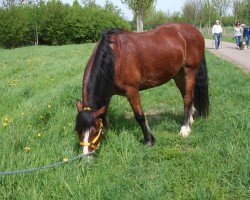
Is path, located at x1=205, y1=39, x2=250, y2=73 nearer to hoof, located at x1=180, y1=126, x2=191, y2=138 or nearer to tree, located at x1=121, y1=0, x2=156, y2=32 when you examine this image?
hoof, located at x1=180, y1=126, x2=191, y2=138

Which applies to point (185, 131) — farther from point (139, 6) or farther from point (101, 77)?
point (139, 6)

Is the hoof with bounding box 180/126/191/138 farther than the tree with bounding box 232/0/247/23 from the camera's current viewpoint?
No

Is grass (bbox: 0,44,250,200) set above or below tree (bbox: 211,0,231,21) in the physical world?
below

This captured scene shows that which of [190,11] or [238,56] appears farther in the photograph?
[190,11]

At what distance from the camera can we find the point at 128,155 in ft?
14.6

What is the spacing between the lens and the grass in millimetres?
3584

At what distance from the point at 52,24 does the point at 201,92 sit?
90.4ft

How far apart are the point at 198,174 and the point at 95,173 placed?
44.5 inches

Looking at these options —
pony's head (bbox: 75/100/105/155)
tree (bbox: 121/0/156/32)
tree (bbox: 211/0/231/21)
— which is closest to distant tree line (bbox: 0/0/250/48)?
tree (bbox: 121/0/156/32)

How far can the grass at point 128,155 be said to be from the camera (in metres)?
3.58

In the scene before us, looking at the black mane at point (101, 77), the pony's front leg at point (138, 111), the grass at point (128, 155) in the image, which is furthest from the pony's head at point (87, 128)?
the pony's front leg at point (138, 111)

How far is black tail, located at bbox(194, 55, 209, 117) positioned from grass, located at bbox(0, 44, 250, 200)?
180 mm

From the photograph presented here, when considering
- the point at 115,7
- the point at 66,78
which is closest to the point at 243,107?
the point at 66,78

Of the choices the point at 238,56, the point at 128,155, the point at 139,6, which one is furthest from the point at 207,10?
the point at 128,155
